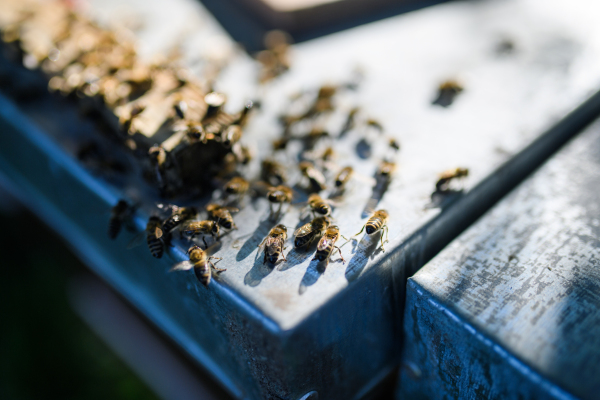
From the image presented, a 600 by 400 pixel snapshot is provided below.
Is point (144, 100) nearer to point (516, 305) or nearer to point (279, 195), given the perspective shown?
point (279, 195)

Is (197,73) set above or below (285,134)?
above

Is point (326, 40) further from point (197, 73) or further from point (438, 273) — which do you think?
point (438, 273)

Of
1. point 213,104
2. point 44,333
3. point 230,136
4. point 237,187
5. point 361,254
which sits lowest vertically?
point 44,333

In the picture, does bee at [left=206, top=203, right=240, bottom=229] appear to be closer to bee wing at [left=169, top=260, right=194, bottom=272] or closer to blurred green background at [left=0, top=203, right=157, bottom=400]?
bee wing at [left=169, top=260, right=194, bottom=272]

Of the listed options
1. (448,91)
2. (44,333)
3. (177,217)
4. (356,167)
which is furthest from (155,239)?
(44,333)

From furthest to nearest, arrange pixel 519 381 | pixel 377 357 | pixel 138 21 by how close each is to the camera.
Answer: pixel 138 21
pixel 377 357
pixel 519 381

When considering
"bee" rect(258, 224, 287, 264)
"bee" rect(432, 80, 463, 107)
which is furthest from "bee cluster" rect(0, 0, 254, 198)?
"bee" rect(432, 80, 463, 107)

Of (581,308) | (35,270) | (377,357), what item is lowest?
(35,270)

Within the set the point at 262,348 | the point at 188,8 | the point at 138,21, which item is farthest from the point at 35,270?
the point at 262,348
